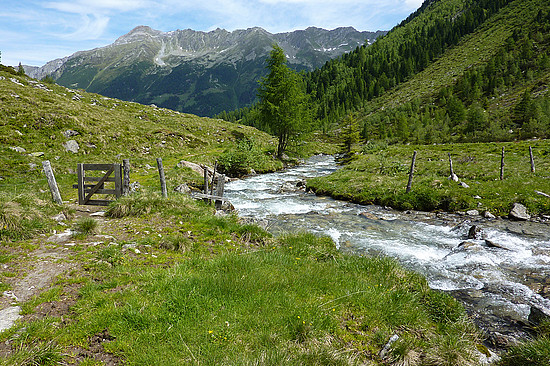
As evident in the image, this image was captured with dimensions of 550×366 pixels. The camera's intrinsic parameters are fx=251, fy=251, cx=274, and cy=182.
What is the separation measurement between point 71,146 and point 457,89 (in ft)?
455

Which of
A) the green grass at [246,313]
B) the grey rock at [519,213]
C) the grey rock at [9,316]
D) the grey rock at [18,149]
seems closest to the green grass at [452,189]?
the grey rock at [519,213]

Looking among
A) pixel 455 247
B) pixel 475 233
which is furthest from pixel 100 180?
Result: pixel 475 233

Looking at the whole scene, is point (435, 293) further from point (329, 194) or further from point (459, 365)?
point (329, 194)

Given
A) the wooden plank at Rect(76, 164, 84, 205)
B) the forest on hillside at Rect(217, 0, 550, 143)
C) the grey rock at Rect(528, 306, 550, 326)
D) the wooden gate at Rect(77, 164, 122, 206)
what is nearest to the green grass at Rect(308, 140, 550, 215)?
the grey rock at Rect(528, 306, 550, 326)

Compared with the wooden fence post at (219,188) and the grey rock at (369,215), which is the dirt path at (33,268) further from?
the grey rock at (369,215)

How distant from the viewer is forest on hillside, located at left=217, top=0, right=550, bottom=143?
6619 centimetres

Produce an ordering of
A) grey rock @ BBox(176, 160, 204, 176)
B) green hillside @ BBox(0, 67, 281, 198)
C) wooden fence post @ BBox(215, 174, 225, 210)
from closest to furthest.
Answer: wooden fence post @ BBox(215, 174, 225, 210)
green hillside @ BBox(0, 67, 281, 198)
grey rock @ BBox(176, 160, 204, 176)

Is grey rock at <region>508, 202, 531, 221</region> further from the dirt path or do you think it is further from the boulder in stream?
the dirt path

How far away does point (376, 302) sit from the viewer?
6035mm

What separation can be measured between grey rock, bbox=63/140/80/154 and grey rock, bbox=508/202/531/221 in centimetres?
3715

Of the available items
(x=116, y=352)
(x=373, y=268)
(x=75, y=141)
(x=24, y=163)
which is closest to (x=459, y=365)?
(x=373, y=268)

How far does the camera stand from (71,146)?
26.5 metres

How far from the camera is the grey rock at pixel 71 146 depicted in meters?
26.0

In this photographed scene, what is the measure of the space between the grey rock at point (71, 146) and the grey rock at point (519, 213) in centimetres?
3715
